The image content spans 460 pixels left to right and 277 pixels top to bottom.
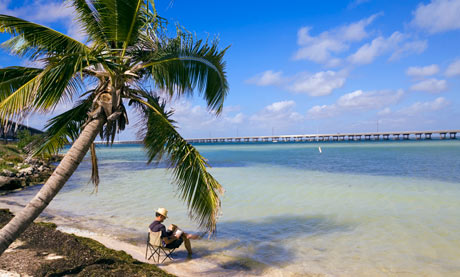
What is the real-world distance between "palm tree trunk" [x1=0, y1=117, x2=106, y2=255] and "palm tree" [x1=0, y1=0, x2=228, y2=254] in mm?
11

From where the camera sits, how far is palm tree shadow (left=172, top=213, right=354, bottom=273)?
6.47 m

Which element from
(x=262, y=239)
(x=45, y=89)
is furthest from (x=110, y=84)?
(x=262, y=239)

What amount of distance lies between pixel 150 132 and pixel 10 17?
7.95 feet

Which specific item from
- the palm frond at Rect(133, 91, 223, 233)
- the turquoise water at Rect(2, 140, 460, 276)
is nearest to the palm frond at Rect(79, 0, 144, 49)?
the palm frond at Rect(133, 91, 223, 233)

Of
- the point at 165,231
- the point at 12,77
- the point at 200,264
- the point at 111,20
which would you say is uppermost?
the point at 111,20

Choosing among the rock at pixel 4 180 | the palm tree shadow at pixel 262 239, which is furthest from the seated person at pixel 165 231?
the rock at pixel 4 180

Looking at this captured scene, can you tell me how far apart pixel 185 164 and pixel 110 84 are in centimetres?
168

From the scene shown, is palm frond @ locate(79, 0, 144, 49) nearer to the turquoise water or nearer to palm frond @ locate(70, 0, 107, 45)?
palm frond @ locate(70, 0, 107, 45)

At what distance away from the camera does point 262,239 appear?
26.0 ft

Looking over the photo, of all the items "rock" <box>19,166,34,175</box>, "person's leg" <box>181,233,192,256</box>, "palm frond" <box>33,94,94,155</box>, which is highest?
"palm frond" <box>33,94,94,155</box>

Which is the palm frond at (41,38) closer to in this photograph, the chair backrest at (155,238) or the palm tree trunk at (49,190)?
the palm tree trunk at (49,190)

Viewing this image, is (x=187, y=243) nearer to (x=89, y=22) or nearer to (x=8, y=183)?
(x=89, y=22)

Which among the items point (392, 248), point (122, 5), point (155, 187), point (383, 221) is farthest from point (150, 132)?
point (155, 187)

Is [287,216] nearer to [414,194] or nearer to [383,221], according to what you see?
[383,221]
